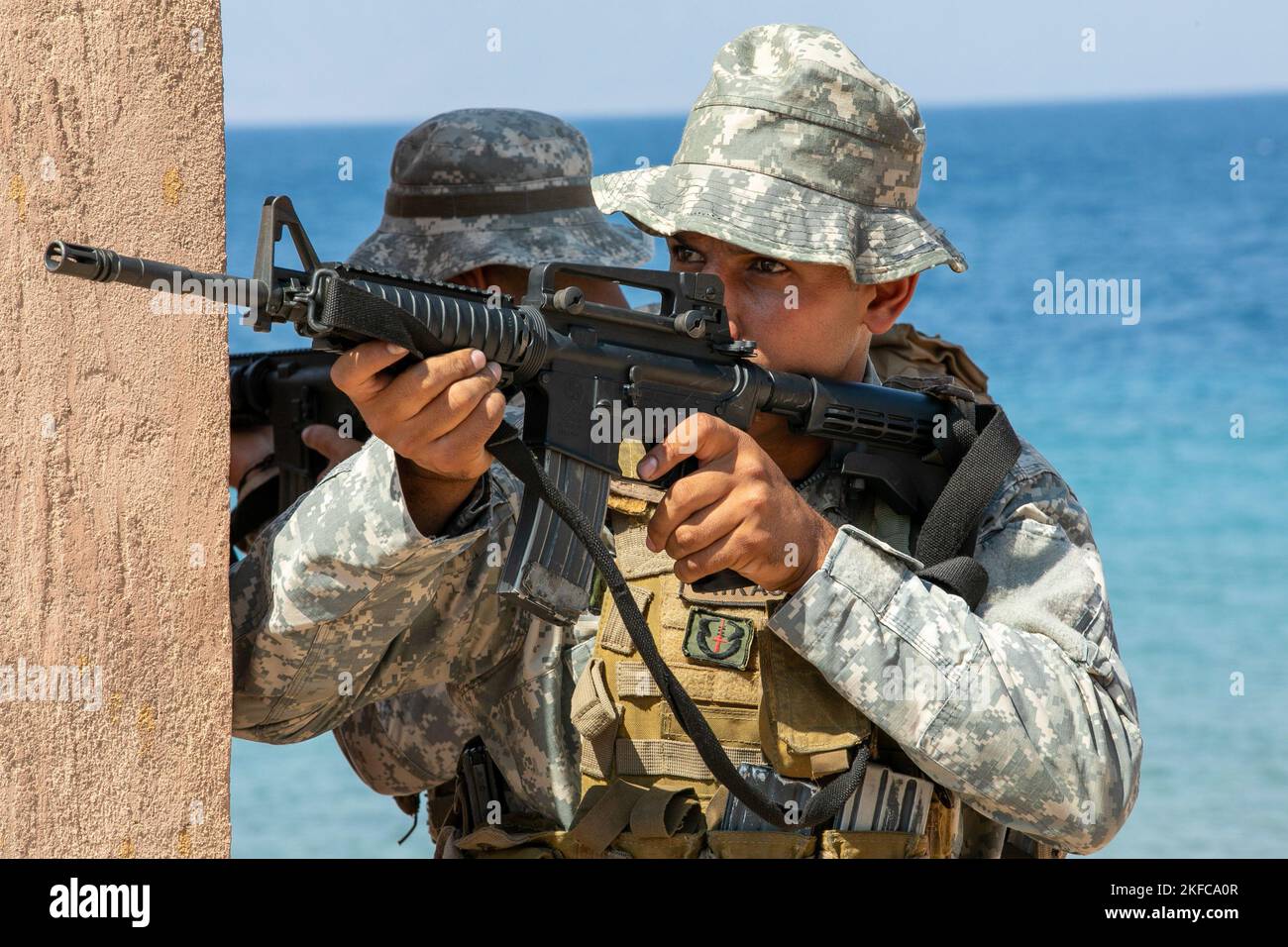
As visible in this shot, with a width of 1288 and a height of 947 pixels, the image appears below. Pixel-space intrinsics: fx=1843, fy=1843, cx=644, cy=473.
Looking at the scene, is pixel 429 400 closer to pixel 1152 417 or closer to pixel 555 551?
pixel 555 551

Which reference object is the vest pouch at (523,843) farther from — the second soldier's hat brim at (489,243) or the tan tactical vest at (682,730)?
the second soldier's hat brim at (489,243)

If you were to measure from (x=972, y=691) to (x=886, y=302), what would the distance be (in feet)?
2.65

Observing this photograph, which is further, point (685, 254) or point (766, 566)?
point (685, 254)

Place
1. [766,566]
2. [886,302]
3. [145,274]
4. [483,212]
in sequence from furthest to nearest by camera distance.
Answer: [483,212] < [886,302] < [766,566] < [145,274]

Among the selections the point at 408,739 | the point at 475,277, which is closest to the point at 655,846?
the point at 408,739

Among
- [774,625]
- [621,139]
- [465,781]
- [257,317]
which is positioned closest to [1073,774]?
[774,625]

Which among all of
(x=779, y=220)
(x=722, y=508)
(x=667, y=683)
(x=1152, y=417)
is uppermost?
(x=779, y=220)

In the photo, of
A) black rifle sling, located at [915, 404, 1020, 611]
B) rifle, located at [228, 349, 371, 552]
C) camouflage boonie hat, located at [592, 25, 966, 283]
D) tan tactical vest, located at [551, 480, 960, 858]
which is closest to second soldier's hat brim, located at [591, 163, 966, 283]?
camouflage boonie hat, located at [592, 25, 966, 283]

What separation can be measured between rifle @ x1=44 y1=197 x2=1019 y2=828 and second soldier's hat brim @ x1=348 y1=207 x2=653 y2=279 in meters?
1.22

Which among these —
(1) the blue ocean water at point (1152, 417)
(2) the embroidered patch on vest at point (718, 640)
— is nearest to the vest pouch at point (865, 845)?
(2) the embroidered patch on vest at point (718, 640)

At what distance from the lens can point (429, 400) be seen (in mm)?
2432

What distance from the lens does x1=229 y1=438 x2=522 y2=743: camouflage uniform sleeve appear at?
2629 mm

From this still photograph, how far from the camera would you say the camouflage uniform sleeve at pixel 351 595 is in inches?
104

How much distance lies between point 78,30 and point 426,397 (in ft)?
2.09
